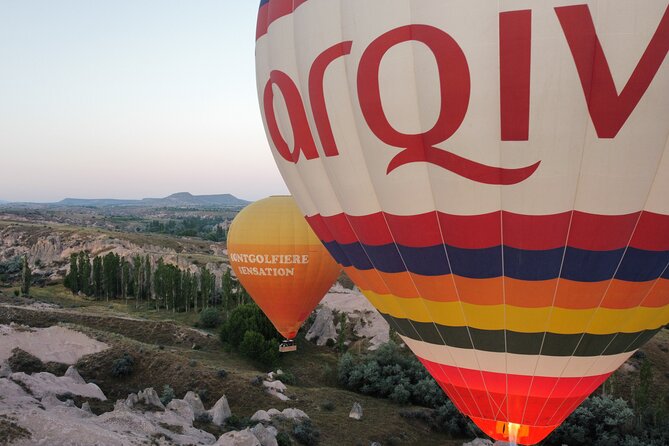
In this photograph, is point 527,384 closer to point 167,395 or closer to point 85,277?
point 167,395

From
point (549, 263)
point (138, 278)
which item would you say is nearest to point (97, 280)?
point (138, 278)

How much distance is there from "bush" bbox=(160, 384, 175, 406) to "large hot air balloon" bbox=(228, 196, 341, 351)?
5057mm

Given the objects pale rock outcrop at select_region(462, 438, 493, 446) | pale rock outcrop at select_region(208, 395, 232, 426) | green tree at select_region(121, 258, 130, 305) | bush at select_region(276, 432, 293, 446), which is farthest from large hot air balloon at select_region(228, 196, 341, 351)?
green tree at select_region(121, 258, 130, 305)

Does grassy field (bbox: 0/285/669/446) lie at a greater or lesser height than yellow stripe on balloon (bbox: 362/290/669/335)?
lesser

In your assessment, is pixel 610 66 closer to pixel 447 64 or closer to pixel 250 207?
pixel 447 64

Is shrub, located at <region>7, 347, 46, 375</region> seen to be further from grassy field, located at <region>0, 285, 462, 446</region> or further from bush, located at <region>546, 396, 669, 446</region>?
bush, located at <region>546, 396, 669, 446</region>

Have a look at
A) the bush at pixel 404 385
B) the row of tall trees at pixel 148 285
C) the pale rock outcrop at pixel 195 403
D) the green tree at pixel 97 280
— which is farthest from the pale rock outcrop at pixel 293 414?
the green tree at pixel 97 280

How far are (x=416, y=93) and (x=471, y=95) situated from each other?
82 cm

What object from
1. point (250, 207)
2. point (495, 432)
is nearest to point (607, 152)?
point (495, 432)

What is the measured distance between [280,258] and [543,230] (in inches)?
582

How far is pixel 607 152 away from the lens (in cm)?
693

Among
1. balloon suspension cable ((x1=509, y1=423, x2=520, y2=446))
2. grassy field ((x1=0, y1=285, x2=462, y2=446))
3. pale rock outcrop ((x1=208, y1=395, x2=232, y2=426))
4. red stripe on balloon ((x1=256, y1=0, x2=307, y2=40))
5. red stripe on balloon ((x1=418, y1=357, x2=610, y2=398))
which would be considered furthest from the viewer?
grassy field ((x1=0, y1=285, x2=462, y2=446))

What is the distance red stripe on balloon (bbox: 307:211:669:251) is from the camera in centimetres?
737

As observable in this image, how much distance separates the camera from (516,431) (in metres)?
8.94
